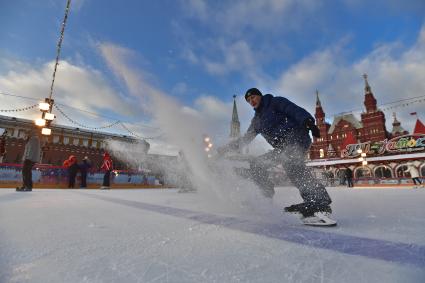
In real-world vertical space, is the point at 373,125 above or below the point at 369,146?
above

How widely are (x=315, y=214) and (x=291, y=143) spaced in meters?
A: 0.77

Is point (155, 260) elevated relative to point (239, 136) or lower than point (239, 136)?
lower

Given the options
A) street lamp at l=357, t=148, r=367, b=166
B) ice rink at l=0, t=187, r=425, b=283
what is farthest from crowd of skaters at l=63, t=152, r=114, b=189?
street lamp at l=357, t=148, r=367, b=166

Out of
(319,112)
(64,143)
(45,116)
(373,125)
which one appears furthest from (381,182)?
(64,143)

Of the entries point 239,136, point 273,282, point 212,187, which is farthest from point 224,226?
point 212,187

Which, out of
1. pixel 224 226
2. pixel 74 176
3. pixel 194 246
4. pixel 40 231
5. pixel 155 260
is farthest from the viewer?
pixel 74 176

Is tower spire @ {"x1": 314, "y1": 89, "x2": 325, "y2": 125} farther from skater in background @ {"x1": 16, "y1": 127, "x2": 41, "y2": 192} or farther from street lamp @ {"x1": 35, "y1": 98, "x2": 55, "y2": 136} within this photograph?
skater in background @ {"x1": 16, "y1": 127, "x2": 41, "y2": 192}

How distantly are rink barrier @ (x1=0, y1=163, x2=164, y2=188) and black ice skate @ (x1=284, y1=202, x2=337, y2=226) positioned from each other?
12.0 metres

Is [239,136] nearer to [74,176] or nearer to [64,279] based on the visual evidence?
[64,279]

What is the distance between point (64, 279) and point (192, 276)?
48cm

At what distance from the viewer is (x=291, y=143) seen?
2.46m

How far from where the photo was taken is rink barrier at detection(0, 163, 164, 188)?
9758 millimetres

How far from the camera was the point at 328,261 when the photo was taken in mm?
1087

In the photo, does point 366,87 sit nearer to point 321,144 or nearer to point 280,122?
point 321,144
